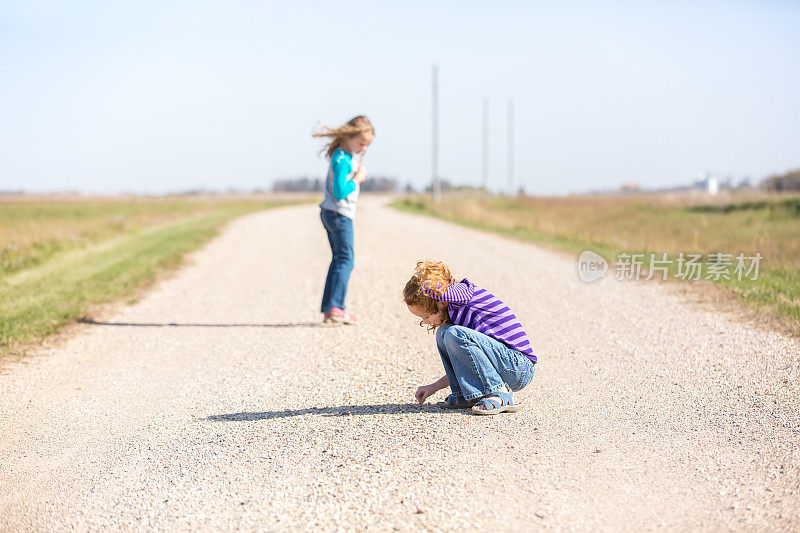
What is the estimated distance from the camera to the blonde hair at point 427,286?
14.1ft

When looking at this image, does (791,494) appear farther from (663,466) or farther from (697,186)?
(697,186)

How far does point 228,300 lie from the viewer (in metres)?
9.80

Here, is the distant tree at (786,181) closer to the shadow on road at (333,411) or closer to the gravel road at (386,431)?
the gravel road at (386,431)

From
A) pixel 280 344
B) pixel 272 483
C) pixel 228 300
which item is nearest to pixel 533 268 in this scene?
pixel 228 300

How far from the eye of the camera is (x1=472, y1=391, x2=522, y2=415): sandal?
14.8ft

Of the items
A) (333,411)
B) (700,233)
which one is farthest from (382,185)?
(333,411)

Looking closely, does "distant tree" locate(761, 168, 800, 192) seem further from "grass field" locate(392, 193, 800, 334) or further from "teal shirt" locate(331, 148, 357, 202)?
"teal shirt" locate(331, 148, 357, 202)

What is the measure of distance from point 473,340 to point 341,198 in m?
3.36

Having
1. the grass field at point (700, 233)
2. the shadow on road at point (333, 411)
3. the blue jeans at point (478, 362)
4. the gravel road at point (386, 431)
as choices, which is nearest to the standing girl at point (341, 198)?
the gravel road at point (386, 431)

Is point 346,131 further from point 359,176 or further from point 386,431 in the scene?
point 386,431

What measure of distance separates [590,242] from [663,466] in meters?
14.4

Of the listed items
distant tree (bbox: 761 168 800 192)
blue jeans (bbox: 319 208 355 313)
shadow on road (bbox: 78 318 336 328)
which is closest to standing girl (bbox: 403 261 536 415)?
blue jeans (bbox: 319 208 355 313)

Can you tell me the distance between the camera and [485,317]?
14.8 ft

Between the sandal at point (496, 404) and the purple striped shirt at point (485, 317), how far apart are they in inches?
12.2
